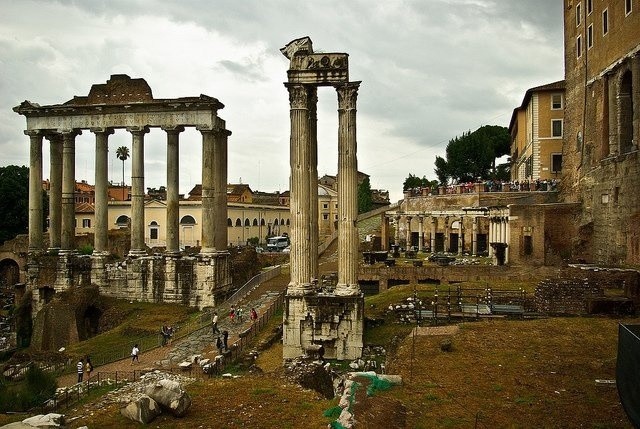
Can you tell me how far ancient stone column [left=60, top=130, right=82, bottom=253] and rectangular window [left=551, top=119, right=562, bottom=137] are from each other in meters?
32.8

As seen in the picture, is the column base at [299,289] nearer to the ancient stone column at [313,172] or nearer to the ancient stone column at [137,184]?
the ancient stone column at [313,172]

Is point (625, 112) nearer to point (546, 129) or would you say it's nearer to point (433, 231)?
point (546, 129)

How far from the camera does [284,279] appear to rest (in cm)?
3281

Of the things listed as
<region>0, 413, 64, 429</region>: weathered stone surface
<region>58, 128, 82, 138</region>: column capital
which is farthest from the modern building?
<region>58, 128, 82, 138</region>: column capital

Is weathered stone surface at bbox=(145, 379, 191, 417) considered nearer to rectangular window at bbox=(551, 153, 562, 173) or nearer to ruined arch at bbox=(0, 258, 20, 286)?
rectangular window at bbox=(551, 153, 562, 173)

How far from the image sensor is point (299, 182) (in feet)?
60.7

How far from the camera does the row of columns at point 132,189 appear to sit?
28828mm

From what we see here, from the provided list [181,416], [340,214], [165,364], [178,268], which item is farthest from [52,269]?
[181,416]

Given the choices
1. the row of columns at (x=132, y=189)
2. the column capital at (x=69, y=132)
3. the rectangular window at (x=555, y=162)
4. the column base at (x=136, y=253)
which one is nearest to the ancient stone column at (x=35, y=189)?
the row of columns at (x=132, y=189)

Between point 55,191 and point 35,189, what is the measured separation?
105 cm

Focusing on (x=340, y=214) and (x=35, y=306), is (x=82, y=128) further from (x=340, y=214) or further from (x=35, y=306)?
(x=340, y=214)


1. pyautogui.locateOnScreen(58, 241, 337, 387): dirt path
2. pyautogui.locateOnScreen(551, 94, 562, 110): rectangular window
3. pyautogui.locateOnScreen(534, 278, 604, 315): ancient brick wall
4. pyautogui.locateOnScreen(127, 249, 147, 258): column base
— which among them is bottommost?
pyautogui.locateOnScreen(58, 241, 337, 387): dirt path

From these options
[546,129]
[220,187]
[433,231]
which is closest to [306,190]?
[220,187]

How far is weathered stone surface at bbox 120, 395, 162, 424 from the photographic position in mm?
10686
